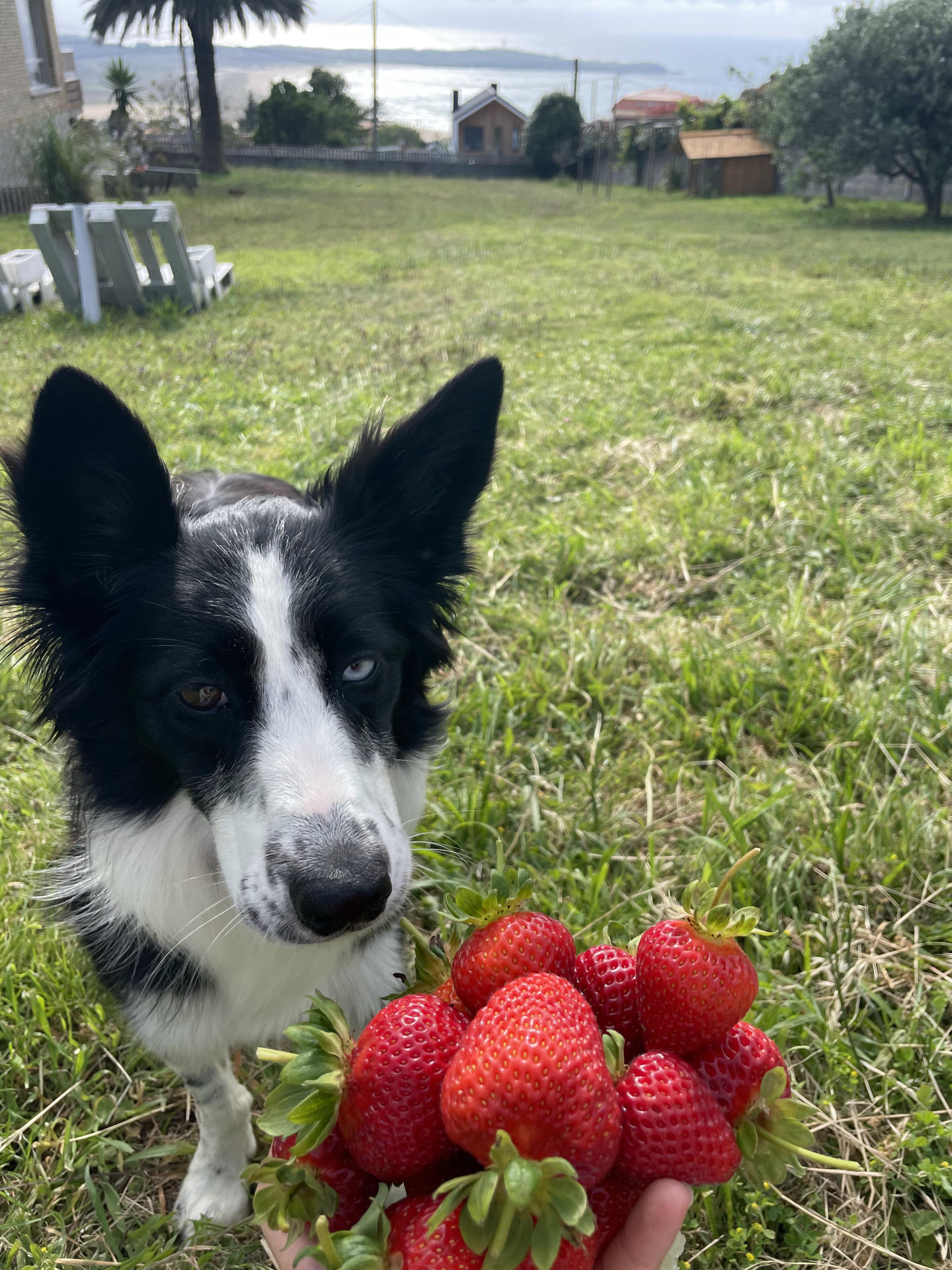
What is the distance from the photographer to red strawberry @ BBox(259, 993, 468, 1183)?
1.13 metres

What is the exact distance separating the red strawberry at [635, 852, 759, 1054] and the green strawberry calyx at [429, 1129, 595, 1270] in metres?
0.31

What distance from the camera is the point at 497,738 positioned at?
3.32 meters

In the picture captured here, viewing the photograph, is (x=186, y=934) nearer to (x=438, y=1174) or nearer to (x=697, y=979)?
(x=438, y=1174)

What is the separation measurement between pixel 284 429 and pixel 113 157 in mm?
10201

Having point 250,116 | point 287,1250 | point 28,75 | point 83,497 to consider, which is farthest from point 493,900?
point 250,116

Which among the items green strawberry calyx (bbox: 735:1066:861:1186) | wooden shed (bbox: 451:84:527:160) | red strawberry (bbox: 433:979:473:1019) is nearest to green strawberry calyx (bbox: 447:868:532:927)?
red strawberry (bbox: 433:979:473:1019)

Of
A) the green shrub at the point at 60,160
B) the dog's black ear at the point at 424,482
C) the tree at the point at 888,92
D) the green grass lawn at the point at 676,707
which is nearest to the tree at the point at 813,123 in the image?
the tree at the point at 888,92

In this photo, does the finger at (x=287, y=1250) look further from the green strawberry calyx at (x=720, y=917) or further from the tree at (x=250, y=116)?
the tree at (x=250, y=116)

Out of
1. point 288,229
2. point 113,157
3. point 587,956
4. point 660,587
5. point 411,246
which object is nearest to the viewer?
point 587,956

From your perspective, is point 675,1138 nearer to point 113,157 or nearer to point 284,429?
point 284,429

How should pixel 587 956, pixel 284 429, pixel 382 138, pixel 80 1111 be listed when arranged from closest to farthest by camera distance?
pixel 587 956
pixel 80 1111
pixel 284 429
pixel 382 138

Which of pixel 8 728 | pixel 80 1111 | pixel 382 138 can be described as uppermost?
pixel 382 138

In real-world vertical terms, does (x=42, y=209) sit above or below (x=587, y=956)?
above

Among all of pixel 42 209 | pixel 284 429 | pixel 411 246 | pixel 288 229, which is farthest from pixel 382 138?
pixel 284 429
